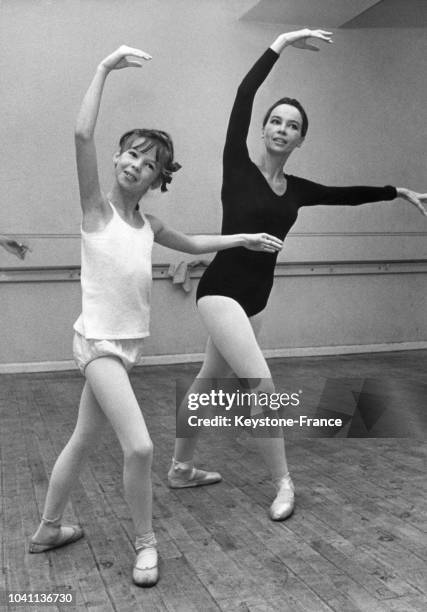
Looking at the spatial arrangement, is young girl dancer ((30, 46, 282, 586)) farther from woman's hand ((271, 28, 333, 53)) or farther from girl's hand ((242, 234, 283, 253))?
woman's hand ((271, 28, 333, 53))

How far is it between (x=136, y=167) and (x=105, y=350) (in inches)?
21.0

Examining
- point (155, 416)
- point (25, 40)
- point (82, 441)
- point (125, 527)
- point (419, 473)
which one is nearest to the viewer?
point (82, 441)

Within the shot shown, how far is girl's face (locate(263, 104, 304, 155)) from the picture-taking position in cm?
254

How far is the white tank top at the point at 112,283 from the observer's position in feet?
6.34

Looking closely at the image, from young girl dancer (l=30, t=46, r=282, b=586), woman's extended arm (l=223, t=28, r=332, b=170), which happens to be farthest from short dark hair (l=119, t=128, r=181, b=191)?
woman's extended arm (l=223, t=28, r=332, b=170)

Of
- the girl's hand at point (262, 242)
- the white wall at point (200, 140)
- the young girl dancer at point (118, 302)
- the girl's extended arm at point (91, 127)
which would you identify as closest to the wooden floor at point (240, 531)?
the young girl dancer at point (118, 302)

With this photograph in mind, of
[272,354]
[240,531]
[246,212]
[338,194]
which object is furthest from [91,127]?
[272,354]

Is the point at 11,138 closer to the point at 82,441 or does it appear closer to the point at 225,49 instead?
the point at 225,49

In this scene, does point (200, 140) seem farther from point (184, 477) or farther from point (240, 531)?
point (240, 531)

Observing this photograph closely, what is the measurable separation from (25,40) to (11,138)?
79cm

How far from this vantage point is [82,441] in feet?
6.68

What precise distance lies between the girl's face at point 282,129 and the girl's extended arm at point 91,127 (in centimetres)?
76

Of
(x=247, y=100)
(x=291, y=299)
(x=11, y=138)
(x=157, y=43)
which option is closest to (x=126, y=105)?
(x=157, y=43)

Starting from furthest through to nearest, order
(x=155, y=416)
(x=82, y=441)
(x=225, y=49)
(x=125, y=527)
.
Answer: (x=225, y=49)
(x=155, y=416)
(x=125, y=527)
(x=82, y=441)
